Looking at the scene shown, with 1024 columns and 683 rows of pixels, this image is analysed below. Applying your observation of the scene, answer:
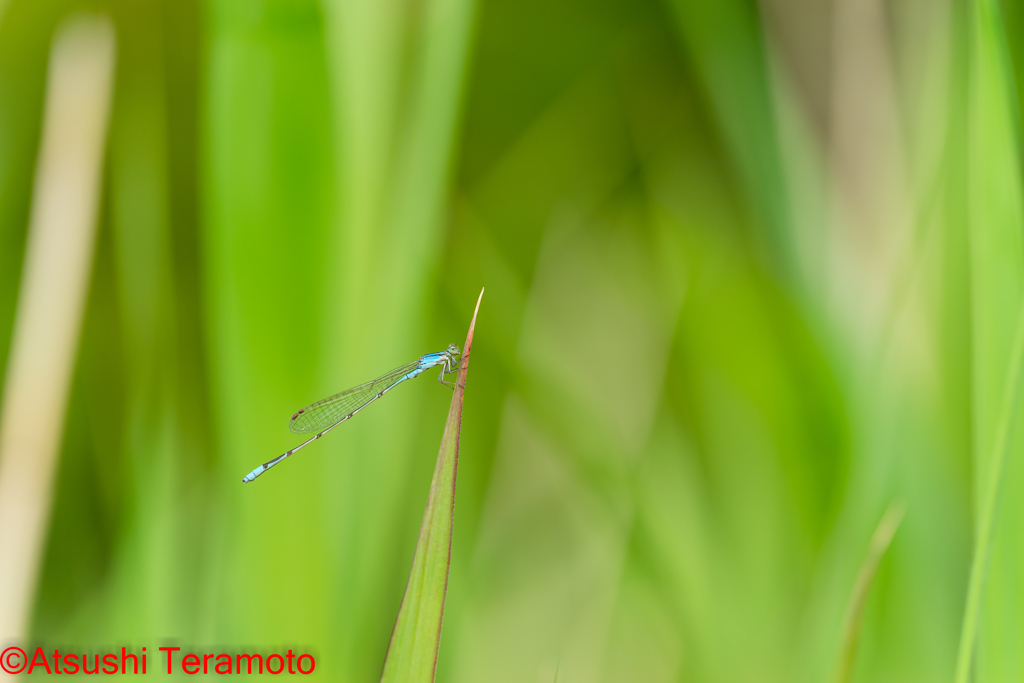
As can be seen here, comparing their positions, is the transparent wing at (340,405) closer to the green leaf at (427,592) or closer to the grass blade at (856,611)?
the green leaf at (427,592)

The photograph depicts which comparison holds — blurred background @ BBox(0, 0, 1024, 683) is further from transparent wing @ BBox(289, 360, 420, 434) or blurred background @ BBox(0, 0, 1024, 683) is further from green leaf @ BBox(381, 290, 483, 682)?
green leaf @ BBox(381, 290, 483, 682)

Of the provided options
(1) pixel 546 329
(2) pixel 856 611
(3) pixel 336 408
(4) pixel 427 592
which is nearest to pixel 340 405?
(3) pixel 336 408

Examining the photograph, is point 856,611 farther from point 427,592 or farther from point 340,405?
point 340,405

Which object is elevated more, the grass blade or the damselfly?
the damselfly

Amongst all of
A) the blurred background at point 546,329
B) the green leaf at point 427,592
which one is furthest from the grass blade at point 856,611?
the green leaf at point 427,592

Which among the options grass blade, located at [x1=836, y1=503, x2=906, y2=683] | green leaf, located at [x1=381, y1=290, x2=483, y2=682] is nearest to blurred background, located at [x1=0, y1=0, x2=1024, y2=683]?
grass blade, located at [x1=836, y1=503, x2=906, y2=683]

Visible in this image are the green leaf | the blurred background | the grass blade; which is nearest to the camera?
the green leaf

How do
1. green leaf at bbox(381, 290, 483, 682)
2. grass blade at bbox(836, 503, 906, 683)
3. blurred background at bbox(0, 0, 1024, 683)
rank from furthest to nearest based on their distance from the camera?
blurred background at bbox(0, 0, 1024, 683), grass blade at bbox(836, 503, 906, 683), green leaf at bbox(381, 290, 483, 682)
